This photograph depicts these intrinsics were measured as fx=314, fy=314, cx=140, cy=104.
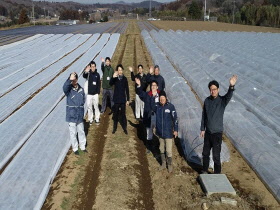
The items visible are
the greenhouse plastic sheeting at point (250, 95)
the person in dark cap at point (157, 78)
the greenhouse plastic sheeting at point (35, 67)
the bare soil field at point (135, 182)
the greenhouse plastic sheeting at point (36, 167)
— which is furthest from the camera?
the greenhouse plastic sheeting at point (35, 67)

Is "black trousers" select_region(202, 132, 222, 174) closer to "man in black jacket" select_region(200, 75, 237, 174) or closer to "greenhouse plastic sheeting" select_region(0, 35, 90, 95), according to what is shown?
"man in black jacket" select_region(200, 75, 237, 174)

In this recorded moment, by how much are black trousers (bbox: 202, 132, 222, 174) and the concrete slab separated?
0.86ft

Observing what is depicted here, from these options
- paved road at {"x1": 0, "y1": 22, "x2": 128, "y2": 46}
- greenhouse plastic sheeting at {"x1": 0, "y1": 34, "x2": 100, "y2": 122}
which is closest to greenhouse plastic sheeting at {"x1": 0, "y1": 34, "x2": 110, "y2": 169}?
greenhouse plastic sheeting at {"x1": 0, "y1": 34, "x2": 100, "y2": 122}

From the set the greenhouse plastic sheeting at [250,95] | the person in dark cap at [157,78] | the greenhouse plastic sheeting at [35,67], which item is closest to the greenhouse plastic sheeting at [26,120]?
the greenhouse plastic sheeting at [35,67]

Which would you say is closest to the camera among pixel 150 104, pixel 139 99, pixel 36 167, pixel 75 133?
pixel 36 167

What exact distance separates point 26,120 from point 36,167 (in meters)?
3.55

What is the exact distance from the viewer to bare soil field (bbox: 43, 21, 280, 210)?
6.61 meters

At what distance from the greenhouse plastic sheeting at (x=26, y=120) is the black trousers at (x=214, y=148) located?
5039mm

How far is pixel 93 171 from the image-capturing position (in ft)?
25.7

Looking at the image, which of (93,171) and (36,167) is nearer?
(36,167)

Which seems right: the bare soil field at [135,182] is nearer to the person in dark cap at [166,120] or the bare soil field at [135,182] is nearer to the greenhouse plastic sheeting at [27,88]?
the person in dark cap at [166,120]

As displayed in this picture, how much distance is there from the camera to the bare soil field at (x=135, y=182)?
6.61m

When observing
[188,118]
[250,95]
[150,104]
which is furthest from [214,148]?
[250,95]

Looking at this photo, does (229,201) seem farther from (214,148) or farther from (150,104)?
(150,104)
